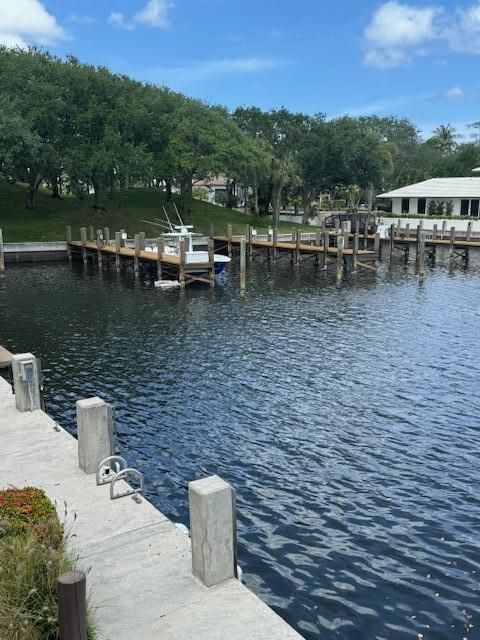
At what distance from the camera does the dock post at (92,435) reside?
10.1 m

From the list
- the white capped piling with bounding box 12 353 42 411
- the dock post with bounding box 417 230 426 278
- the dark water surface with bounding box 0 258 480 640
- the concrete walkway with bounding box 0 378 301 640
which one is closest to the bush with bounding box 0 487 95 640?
the concrete walkway with bounding box 0 378 301 640

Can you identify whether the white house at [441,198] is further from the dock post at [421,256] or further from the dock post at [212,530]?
the dock post at [212,530]

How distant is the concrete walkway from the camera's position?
6566mm

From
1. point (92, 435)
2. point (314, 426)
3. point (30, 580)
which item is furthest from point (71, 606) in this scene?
point (314, 426)

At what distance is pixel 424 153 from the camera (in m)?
116

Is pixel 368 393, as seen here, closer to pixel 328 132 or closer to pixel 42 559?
pixel 42 559


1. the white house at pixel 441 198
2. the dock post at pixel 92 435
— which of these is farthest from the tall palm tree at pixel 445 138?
the dock post at pixel 92 435

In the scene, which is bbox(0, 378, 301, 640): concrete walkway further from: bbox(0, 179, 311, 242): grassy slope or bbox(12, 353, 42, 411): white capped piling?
bbox(0, 179, 311, 242): grassy slope

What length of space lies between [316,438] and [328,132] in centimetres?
6757

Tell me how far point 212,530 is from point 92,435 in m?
3.64

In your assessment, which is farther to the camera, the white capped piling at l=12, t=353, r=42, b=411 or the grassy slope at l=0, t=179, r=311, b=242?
the grassy slope at l=0, t=179, r=311, b=242

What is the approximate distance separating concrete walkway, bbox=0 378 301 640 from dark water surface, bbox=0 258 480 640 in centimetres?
201

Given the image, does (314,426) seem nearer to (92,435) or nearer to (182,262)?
(92,435)

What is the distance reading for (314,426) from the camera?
15836 millimetres
